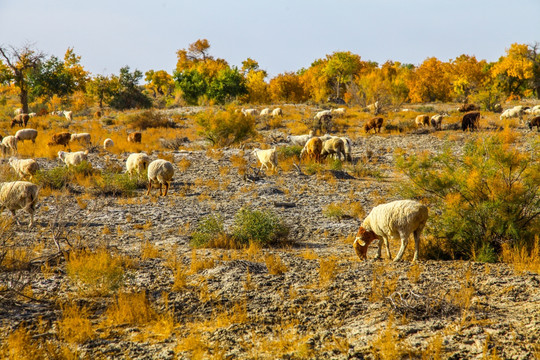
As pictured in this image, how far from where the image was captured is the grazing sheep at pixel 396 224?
702cm

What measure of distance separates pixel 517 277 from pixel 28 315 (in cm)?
673

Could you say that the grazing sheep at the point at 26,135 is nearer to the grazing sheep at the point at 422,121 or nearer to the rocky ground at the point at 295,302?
the rocky ground at the point at 295,302

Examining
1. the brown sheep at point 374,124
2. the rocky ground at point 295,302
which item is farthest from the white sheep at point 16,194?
the brown sheep at point 374,124

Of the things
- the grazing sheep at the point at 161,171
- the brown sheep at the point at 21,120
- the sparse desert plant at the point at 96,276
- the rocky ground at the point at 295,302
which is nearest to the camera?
the rocky ground at the point at 295,302

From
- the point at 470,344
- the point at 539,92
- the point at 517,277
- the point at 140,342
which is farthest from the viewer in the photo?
the point at 539,92

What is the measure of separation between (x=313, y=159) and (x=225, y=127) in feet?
20.8

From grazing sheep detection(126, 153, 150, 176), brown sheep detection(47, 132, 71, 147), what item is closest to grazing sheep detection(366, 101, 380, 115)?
brown sheep detection(47, 132, 71, 147)

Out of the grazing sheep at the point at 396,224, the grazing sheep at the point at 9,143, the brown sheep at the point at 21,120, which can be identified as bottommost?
the grazing sheep at the point at 396,224

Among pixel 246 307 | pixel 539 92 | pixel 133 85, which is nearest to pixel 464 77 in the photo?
pixel 539 92

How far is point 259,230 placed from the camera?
904 cm

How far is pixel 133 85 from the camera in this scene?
52.2 meters

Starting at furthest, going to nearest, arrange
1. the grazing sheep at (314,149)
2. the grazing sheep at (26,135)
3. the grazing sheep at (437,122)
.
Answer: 1. the grazing sheep at (437,122)
2. the grazing sheep at (26,135)
3. the grazing sheep at (314,149)

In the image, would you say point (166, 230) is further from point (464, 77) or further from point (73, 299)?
point (464, 77)

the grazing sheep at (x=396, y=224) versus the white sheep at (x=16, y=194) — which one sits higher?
the white sheep at (x=16, y=194)
